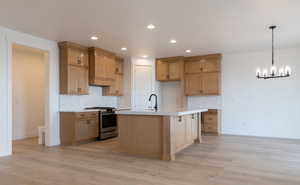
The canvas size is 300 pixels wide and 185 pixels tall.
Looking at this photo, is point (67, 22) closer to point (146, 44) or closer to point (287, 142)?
point (146, 44)

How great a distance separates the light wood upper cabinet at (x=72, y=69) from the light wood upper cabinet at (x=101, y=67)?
22cm

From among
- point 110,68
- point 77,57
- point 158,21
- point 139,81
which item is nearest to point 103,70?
point 110,68

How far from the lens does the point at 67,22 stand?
3992 millimetres

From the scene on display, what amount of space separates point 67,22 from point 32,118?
3.89 meters

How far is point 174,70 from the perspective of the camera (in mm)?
7398

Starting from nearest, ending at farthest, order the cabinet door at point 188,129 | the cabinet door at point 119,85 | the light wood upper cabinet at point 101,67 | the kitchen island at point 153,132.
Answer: the kitchen island at point 153,132 < the cabinet door at point 188,129 < the light wood upper cabinet at point 101,67 < the cabinet door at point 119,85

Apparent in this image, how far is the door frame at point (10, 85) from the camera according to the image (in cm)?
423

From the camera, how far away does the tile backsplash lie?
18.2 ft

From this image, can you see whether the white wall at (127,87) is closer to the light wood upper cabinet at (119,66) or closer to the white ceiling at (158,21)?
the light wood upper cabinet at (119,66)

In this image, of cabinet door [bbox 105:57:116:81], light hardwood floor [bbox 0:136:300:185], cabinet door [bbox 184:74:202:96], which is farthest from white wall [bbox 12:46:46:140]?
cabinet door [bbox 184:74:202:96]

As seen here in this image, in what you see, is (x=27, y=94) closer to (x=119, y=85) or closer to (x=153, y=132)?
(x=119, y=85)

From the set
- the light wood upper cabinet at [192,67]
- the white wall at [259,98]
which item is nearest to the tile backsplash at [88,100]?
the light wood upper cabinet at [192,67]

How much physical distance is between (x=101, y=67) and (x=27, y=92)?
2425mm

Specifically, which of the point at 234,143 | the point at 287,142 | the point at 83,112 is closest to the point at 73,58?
the point at 83,112
